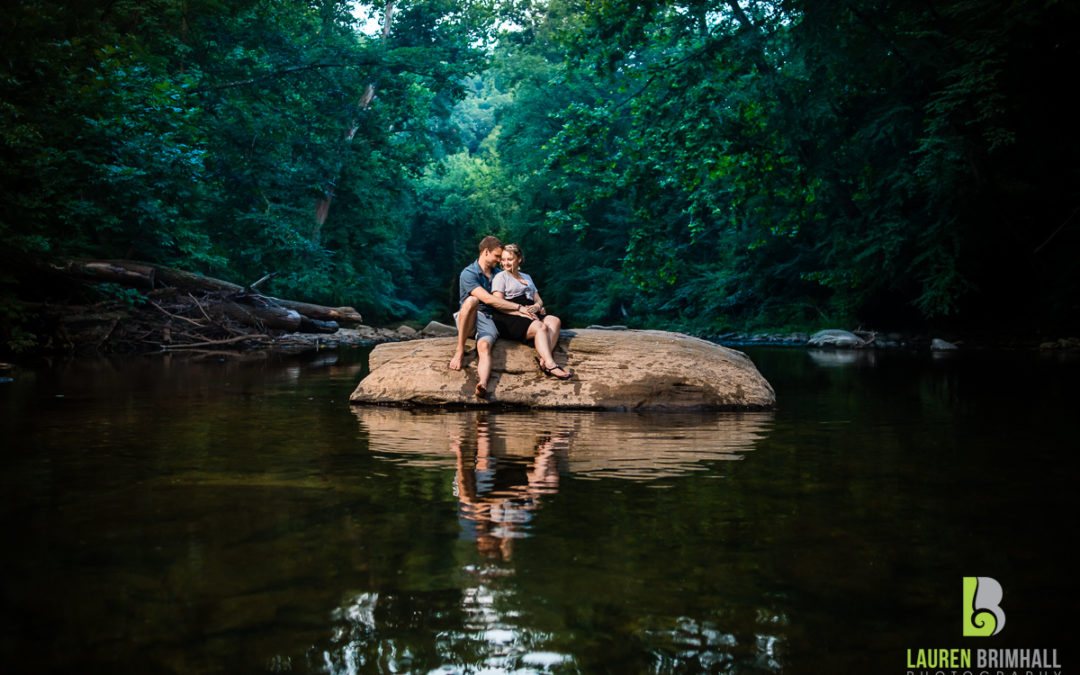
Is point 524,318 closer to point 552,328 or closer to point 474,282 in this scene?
point 552,328

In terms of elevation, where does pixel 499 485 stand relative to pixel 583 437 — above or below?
below

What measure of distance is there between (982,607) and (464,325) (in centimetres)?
666

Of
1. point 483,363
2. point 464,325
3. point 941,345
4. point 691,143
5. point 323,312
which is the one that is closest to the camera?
point 483,363

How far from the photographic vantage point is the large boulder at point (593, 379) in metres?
8.84

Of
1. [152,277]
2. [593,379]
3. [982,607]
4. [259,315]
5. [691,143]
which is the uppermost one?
[691,143]

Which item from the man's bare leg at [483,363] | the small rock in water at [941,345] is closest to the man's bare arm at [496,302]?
the man's bare leg at [483,363]

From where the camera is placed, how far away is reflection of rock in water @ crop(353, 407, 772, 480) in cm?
552

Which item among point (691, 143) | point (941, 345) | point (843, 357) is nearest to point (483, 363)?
point (843, 357)

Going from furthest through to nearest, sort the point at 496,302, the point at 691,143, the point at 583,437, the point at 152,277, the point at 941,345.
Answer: the point at 691,143 < the point at 941,345 < the point at 152,277 < the point at 496,302 < the point at 583,437

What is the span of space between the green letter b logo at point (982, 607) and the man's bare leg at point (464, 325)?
6.45 metres

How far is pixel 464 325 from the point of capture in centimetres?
901

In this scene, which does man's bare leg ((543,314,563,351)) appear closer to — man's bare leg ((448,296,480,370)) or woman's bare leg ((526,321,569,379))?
woman's bare leg ((526,321,569,379))

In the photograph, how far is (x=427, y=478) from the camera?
4973 mm

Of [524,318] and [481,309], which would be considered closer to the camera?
[524,318]
